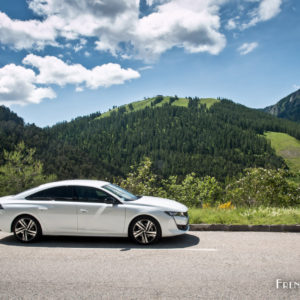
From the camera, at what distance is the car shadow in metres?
6.33

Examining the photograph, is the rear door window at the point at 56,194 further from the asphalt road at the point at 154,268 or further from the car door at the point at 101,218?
the asphalt road at the point at 154,268

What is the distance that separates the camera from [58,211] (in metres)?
6.64

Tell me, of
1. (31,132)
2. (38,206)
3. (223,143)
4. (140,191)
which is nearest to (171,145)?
(223,143)

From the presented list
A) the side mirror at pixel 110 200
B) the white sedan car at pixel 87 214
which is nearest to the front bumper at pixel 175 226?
the white sedan car at pixel 87 214

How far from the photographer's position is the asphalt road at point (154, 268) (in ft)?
13.1

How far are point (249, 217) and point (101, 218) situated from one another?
4.36 meters

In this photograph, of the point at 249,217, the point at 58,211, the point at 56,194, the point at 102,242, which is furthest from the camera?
the point at 249,217

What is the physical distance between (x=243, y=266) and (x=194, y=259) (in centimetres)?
90

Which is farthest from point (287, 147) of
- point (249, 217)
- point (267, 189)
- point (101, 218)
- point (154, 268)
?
point (154, 268)

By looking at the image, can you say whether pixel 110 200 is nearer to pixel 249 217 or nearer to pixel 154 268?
pixel 154 268

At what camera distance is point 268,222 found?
25.4 feet

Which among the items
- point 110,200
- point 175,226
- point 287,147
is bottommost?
point 175,226

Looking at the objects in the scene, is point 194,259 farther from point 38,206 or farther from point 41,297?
point 38,206

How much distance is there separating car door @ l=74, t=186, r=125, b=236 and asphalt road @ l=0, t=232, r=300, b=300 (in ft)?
1.09
